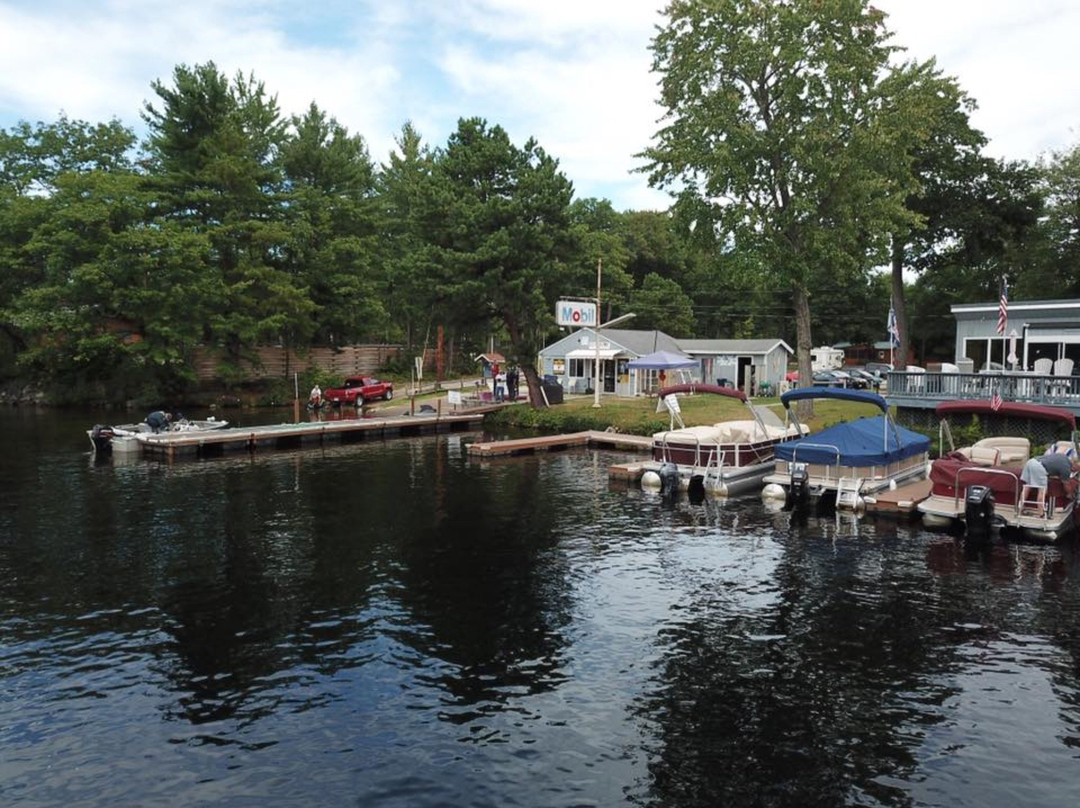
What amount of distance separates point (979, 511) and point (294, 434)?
29.3m

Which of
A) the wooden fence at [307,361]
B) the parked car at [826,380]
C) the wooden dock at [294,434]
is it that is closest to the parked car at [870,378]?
the parked car at [826,380]

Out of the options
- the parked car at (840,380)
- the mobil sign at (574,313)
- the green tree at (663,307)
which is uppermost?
the green tree at (663,307)

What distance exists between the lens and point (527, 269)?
140 feet

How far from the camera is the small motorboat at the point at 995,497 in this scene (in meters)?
19.5

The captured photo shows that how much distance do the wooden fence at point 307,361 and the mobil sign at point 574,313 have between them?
85.7ft

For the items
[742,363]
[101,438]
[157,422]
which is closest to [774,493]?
[157,422]

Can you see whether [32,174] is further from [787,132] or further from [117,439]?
[787,132]

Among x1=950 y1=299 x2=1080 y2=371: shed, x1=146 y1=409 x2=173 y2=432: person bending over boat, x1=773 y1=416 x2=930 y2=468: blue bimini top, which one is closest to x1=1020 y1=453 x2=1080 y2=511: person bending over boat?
x1=773 y1=416 x2=930 y2=468: blue bimini top

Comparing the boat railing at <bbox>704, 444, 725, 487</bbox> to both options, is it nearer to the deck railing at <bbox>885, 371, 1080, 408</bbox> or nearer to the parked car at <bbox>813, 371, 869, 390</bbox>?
the deck railing at <bbox>885, 371, 1080, 408</bbox>

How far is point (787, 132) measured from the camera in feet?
123

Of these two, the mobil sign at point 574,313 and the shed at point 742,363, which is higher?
the mobil sign at point 574,313

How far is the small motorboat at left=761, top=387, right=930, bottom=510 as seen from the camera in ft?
77.4

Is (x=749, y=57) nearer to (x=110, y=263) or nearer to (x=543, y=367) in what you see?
(x=543, y=367)

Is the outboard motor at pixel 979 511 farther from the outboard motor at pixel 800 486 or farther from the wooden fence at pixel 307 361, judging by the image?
the wooden fence at pixel 307 361
